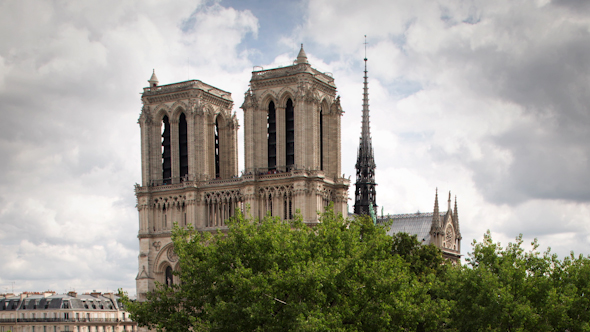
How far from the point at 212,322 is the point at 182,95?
1651 inches

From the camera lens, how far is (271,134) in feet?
267

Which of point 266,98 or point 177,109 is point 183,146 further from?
point 266,98

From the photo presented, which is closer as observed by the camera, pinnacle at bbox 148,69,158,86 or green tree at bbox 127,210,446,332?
green tree at bbox 127,210,446,332

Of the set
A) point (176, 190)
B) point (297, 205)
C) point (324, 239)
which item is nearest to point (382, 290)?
point (324, 239)

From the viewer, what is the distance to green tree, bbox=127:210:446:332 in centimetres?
4400

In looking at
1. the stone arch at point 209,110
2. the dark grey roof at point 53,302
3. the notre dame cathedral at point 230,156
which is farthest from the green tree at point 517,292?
the dark grey roof at point 53,302

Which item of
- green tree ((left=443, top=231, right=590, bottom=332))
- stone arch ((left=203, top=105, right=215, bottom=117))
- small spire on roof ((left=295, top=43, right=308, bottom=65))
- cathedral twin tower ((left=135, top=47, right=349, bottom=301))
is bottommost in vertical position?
green tree ((left=443, top=231, right=590, bottom=332))

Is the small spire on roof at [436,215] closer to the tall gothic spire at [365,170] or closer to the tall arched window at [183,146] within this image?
the tall gothic spire at [365,170]

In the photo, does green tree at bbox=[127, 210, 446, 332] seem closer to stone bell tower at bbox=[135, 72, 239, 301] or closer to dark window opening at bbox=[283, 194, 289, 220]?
dark window opening at bbox=[283, 194, 289, 220]

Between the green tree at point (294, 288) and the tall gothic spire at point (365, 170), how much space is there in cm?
4977

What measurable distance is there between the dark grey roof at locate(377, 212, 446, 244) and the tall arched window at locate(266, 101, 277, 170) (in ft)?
87.6

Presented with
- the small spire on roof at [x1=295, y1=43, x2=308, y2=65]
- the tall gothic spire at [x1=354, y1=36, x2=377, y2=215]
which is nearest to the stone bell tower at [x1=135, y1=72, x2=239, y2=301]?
the small spire on roof at [x1=295, y1=43, x2=308, y2=65]

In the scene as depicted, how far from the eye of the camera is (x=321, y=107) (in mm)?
81625

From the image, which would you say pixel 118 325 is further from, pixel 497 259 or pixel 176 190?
pixel 497 259
